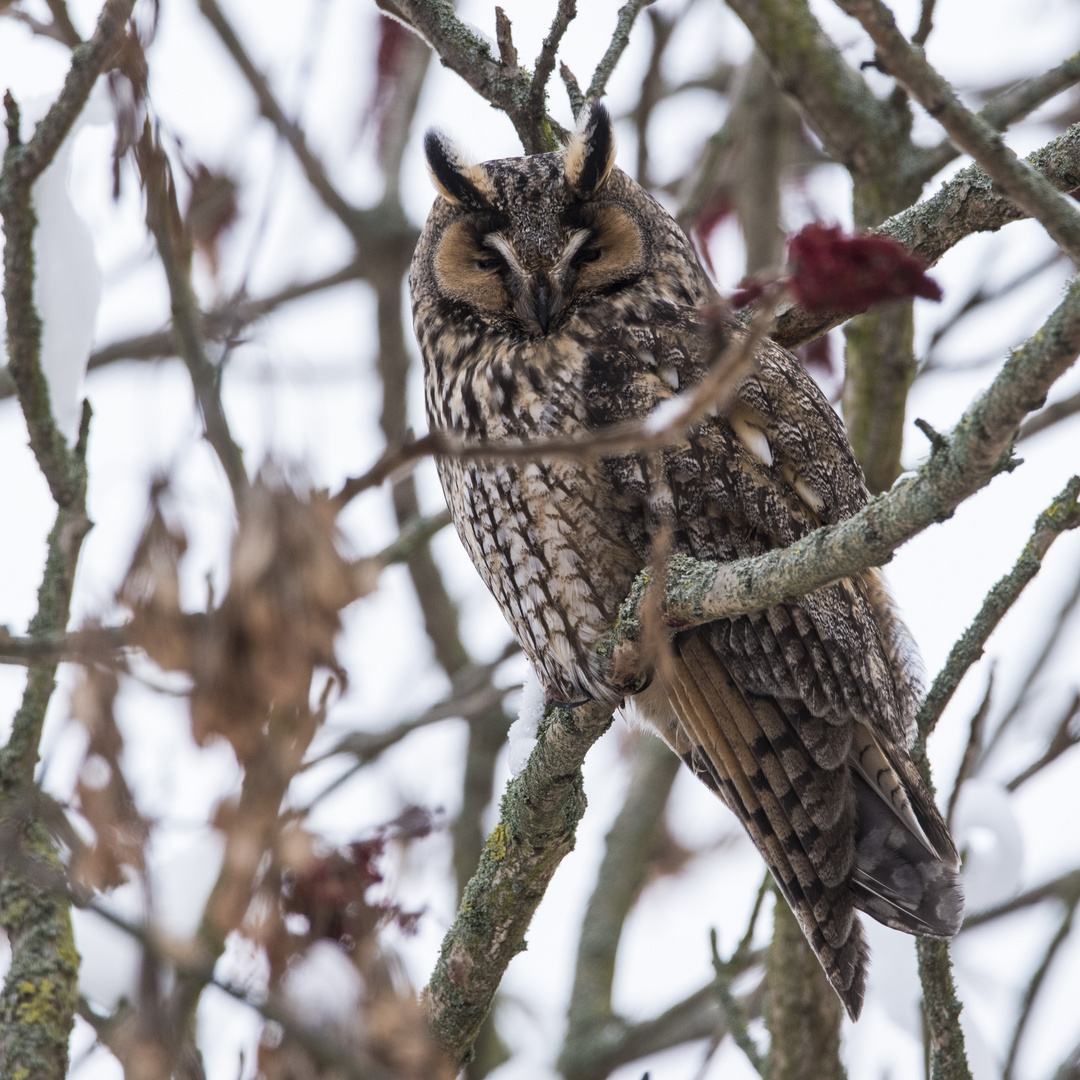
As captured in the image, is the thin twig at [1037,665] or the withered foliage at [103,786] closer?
the withered foliage at [103,786]

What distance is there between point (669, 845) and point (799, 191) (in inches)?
108

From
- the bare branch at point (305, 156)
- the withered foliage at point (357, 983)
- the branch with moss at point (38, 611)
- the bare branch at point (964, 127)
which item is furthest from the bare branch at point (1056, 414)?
the withered foliage at point (357, 983)

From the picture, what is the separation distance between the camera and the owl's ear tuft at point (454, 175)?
244 centimetres

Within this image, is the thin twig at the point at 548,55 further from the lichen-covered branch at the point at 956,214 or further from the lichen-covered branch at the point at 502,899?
the lichen-covered branch at the point at 502,899

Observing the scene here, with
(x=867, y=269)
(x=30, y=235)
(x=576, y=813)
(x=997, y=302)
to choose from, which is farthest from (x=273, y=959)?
(x=997, y=302)

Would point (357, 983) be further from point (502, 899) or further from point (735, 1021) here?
point (735, 1021)

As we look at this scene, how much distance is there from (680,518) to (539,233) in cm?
63

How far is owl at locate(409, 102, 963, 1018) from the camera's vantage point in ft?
7.02

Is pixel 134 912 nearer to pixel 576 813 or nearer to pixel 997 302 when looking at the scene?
pixel 576 813

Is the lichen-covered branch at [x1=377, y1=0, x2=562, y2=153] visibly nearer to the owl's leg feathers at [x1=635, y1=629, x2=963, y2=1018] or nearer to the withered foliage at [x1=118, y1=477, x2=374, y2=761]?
the owl's leg feathers at [x1=635, y1=629, x2=963, y2=1018]

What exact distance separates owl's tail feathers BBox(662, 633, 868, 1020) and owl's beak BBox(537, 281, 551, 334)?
25.2 inches

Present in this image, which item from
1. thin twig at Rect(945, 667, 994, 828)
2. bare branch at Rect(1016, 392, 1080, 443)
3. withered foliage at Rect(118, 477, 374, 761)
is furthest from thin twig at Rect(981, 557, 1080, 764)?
withered foliage at Rect(118, 477, 374, 761)

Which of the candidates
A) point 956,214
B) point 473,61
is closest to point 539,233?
point 473,61

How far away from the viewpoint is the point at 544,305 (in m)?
2.26
